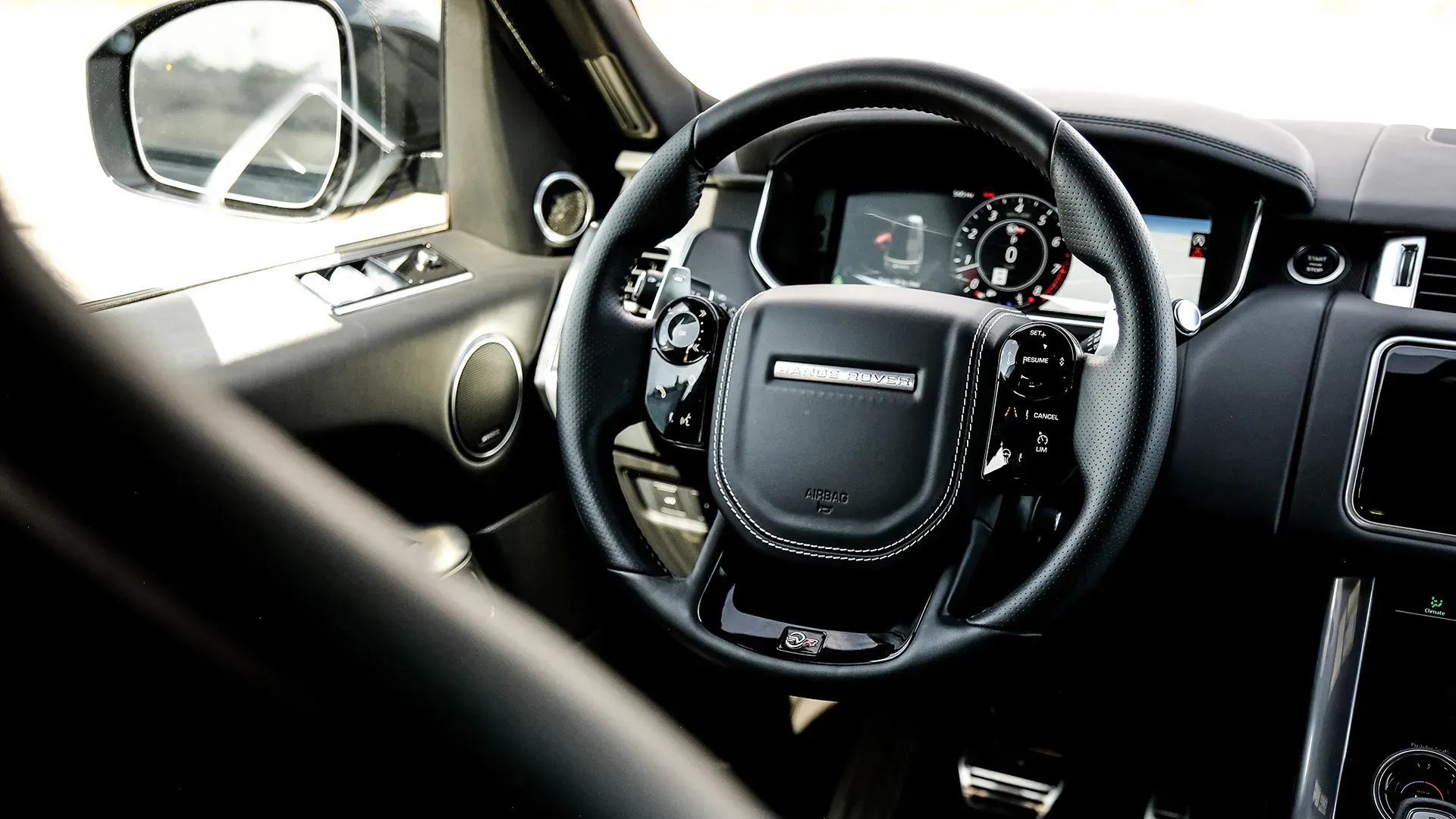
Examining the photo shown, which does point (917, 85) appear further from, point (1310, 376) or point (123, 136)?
point (123, 136)

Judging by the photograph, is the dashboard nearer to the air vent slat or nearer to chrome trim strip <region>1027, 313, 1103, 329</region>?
chrome trim strip <region>1027, 313, 1103, 329</region>

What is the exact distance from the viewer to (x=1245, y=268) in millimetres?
1633

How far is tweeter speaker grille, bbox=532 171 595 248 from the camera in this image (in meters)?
2.09

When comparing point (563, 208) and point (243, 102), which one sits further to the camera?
point (563, 208)

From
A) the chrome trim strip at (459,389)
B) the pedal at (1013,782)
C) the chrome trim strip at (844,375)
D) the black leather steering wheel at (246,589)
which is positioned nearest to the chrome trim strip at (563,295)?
the chrome trim strip at (459,389)

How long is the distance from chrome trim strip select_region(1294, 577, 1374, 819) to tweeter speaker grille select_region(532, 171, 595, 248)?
1.33 metres

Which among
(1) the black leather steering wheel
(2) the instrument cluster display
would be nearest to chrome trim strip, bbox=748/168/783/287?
(2) the instrument cluster display

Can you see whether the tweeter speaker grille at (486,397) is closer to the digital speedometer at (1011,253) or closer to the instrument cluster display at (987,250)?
the instrument cluster display at (987,250)

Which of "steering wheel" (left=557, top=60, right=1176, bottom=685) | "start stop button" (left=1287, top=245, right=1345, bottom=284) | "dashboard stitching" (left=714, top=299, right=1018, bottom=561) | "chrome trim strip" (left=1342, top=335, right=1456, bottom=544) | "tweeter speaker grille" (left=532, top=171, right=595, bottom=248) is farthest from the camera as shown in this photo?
"tweeter speaker grille" (left=532, top=171, right=595, bottom=248)

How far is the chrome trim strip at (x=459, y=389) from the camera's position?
178cm

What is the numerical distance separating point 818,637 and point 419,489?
72 centimetres

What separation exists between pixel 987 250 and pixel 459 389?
81 cm

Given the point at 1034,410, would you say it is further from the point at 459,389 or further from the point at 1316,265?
the point at 459,389

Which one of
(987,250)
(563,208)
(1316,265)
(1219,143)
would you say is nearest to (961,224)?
(987,250)
